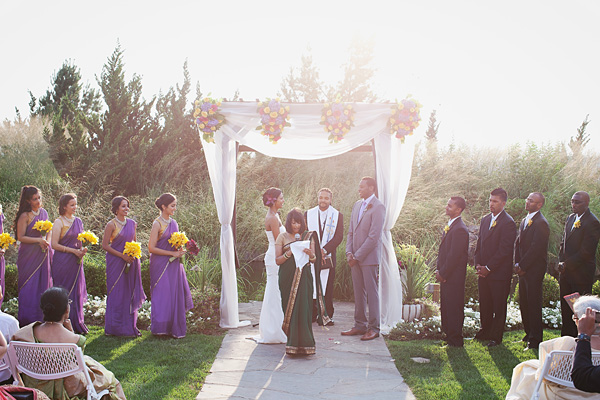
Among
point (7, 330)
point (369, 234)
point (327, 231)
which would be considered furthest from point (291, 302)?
point (7, 330)

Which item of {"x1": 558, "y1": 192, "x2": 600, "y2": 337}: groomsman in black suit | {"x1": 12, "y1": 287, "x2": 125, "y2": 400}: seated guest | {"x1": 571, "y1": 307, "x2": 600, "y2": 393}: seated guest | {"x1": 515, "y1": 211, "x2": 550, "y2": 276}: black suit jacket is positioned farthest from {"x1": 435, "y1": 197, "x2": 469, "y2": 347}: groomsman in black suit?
{"x1": 12, "y1": 287, "x2": 125, "y2": 400}: seated guest

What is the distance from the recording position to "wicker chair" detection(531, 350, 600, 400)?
3053 millimetres

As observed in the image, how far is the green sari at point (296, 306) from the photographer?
556cm

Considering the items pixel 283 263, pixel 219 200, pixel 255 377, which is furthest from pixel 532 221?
pixel 219 200

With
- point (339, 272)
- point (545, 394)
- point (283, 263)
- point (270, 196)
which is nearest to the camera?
point (545, 394)

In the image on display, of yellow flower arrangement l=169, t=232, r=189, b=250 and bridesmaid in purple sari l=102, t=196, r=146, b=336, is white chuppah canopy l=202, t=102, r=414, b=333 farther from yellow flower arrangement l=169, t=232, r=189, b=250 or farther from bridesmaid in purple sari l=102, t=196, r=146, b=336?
bridesmaid in purple sari l=102, t=196, r=146, b=336

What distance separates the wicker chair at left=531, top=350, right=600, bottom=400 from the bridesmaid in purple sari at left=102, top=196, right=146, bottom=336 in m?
4.95

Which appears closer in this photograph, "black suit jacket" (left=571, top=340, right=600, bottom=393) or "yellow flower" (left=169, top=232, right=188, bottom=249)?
"black suit jacket" (left=571, top=340, right=600, bottom=393)

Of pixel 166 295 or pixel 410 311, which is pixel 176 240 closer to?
pixel 166 295

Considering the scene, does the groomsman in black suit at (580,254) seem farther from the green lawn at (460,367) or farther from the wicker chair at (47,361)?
the wicker chair at (47,361)

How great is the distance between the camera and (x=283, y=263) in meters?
5.79

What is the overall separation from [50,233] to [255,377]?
3863 millimetres

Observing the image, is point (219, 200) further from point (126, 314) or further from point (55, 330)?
point (55, 330)

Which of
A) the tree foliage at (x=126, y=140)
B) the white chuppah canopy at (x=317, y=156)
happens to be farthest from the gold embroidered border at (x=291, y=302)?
the tree foliage at (x=126, y=140)
